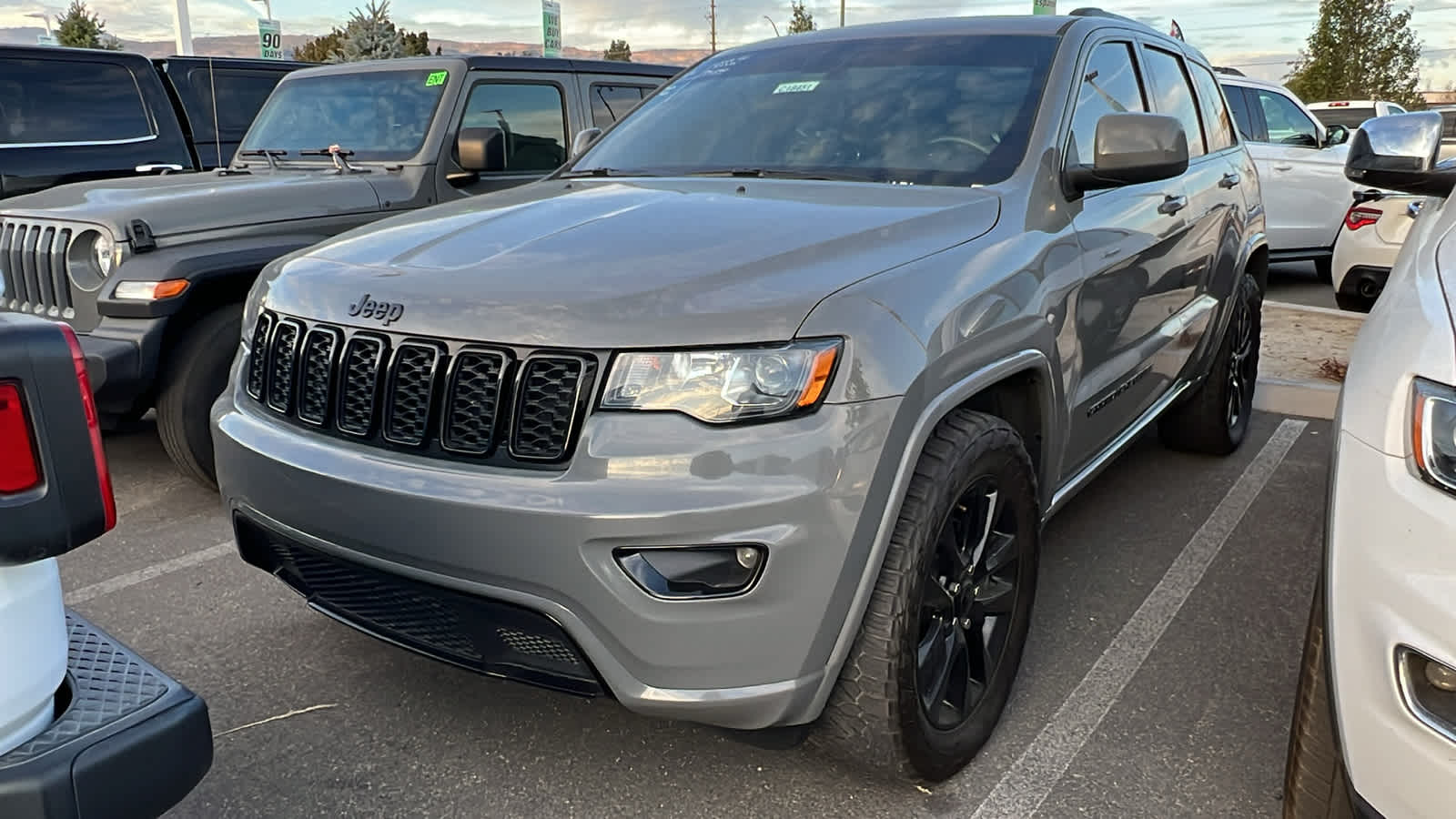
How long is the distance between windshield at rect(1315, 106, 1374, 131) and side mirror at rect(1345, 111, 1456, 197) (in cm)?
1340

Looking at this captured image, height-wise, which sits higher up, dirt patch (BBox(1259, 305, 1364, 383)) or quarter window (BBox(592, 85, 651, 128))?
quarter window (BBox(592, 85, 651, 128))

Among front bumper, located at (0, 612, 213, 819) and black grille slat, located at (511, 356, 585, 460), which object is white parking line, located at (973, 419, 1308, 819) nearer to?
black grille slat, located at (511, 356, 585, 460)

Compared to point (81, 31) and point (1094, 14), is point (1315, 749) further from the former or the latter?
point (81, 31)

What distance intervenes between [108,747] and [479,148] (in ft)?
12.7

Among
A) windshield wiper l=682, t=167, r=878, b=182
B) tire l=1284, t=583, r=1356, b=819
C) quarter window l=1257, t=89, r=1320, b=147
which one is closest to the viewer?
tire l=1284, t=583, r=1356, b=819

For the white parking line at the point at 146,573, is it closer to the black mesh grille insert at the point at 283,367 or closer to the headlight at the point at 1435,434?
the black mesh grille insert at the point at 283,367

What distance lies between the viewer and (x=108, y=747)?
57.3 inches

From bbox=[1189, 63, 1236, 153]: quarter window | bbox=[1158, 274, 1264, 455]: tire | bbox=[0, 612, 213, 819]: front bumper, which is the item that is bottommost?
bbox=[1158, 274, 1264, 455]: tire

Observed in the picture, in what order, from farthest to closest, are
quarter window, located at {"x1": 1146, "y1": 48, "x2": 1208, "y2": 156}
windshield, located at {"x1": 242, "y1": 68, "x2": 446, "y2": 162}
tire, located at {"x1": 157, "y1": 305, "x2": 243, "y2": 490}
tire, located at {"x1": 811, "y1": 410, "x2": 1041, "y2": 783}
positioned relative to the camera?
windshield, located at {"x1": 242, "y1": 68, "x2": 446, "y2": 162} < tire, located at {"x1": 157, "y1": 305, "x2": 243, "y2": 490} < quarter window, located at {"x1": 1146, "y1": 48, "x2": 1208, "y2": 156} < tire, located at {"x1": 811, "y1": 410, "x2": 1041, "y2": 783}

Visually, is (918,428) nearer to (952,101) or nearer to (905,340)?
(905,340)

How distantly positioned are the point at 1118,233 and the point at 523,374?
197cm

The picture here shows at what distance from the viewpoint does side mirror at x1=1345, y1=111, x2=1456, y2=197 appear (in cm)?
292

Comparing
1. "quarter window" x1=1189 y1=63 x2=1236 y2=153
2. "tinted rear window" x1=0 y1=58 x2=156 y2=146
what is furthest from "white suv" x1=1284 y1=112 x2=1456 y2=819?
"tinted rear window" x1=0 y1=58 x2=156 y2=146

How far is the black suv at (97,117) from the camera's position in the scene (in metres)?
6.56
